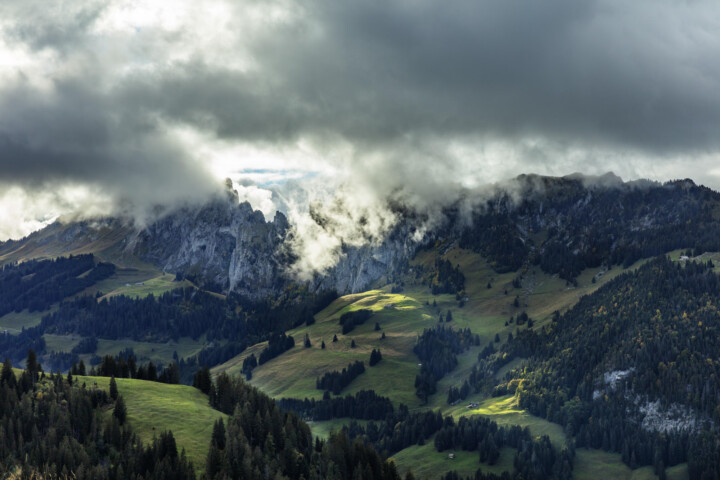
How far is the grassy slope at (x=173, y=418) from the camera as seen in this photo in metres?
167

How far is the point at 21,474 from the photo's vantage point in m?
140

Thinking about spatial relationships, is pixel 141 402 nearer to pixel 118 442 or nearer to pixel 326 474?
pixel 118 442

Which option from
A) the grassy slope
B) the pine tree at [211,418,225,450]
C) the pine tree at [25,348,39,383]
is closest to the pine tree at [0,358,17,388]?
the pine tree at [25,348,39,383]

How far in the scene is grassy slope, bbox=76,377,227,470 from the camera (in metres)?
167

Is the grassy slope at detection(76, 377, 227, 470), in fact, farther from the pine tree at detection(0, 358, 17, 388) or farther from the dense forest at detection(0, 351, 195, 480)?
the pine tree at detection(0, 358, 17, 388)

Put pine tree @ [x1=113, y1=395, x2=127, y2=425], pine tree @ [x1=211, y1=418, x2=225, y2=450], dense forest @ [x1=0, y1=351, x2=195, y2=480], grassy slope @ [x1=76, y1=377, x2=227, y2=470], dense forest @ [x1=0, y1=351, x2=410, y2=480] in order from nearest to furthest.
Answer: dense forest @ [x1=0, y1=351, x2=195, y2=480] → dense forest @ [x1=0, y1=351, x2=410, y2=480] → grassy slope @ [x1=76, y1=377, x2=227, y2=470] → pine tree @ [x1=211, y1=418, x2=225, y2=450] → pine tree @ [x1=113, y1=395, x2=127, y2=425]

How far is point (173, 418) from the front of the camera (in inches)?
7141

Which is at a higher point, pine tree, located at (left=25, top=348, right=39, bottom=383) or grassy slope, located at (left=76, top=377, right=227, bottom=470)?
pine tree, located at (left=25, top=348, right=39, bottom=383)

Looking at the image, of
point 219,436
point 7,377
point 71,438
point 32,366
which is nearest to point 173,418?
point 219,436

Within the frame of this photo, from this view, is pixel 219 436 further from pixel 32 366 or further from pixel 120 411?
pixel 32 366

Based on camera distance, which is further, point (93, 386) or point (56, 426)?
point (93, 386)

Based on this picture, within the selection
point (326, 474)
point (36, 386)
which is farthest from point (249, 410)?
point (36, 386)

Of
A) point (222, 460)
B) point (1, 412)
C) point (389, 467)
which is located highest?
point (1, 412)

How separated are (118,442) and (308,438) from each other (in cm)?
5860
